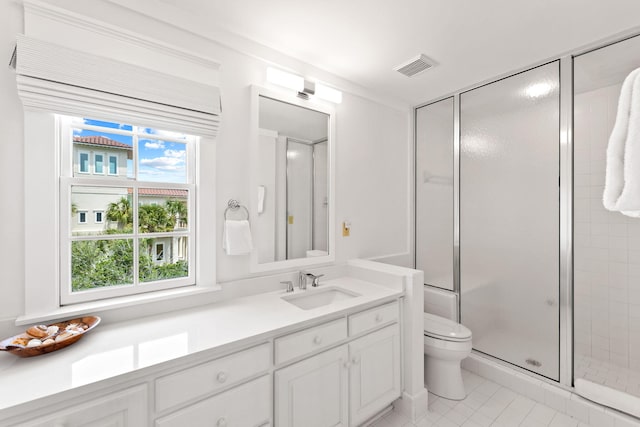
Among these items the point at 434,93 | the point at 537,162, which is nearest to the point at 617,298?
the point at 537,162

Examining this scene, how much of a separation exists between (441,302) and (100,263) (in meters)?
2.62

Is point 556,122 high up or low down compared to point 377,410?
up

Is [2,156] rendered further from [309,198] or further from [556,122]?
[556,122]

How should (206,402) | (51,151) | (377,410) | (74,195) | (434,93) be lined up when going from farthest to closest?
(434,93)
(377,410)
(74,195)
(51,151)
(206,402)

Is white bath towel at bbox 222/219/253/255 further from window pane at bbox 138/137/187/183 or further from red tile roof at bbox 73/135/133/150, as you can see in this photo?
red tile roof at bbox 73/135/133/150

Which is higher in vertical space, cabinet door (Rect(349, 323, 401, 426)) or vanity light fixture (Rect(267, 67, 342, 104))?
vanity light fixture (Rect(267, 67, 342, 104))

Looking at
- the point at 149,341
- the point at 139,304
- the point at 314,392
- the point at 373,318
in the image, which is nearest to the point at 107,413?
the point at 149,341

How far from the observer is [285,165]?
2014 millimetres

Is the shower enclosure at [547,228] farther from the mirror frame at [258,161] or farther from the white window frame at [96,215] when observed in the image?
the white window frame at [96,215]

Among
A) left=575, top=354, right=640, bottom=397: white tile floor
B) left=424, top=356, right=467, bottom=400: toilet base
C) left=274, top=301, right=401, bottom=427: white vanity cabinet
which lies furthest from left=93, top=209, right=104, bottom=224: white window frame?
left=575, top=354, right=640, bottom=397: white tile floor

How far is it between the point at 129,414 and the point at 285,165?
1527 mm

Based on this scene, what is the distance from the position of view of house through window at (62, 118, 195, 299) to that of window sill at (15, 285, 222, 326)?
8cm

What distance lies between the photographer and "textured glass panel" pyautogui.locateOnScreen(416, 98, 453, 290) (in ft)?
8.68

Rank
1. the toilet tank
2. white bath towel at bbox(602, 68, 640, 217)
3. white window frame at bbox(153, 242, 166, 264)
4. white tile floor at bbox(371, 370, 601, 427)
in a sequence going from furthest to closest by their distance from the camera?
the toilet tank
white tile floor at bbox(371, 370, 601, 427)
white window frame at bbox(153, 242, 166, 264)
white bath towel at bbox(602, 68, 640, 217)
